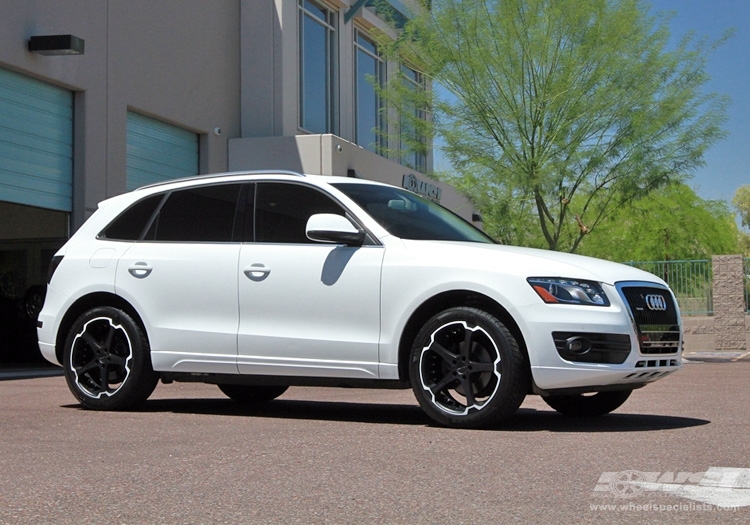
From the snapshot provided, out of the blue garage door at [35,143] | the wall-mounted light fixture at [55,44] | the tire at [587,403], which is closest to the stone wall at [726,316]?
the blue garage door at [35,143]

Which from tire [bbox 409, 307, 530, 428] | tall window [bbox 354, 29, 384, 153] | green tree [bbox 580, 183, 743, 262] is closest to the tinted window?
tire [bbox 409, 307, 530, 428]

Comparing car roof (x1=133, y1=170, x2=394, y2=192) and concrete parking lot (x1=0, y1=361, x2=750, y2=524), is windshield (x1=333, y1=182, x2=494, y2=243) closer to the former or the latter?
car roof (x1=133, y1=170, x2=394, y2=192)

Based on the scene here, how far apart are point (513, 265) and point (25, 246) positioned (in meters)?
16.1

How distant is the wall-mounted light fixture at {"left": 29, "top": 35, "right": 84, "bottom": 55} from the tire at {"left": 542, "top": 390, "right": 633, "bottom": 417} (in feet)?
37.6

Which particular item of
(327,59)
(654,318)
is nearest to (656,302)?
(654,318)

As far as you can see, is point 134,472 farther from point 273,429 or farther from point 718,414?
point 718,414

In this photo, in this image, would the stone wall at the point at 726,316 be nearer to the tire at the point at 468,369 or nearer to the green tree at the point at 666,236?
the tire at the point at 468,369

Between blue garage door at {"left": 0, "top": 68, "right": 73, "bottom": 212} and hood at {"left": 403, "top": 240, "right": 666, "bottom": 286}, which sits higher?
blue garage door at {"left": 0, "top": 68, "right": 73, "bottom": 212}

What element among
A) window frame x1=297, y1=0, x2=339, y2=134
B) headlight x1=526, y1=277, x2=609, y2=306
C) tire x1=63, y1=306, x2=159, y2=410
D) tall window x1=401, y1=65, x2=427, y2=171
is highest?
window frame x1=297, y1=0, x2=339, y2=134

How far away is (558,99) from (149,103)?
7.29 metres

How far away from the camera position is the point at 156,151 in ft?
71.8

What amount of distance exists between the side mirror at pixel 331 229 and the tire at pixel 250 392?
215cm

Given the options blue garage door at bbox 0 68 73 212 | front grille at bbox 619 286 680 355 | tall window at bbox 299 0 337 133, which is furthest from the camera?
tall window at bbox 299 0 337 133

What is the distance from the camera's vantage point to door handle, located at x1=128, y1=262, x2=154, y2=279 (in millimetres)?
8586
